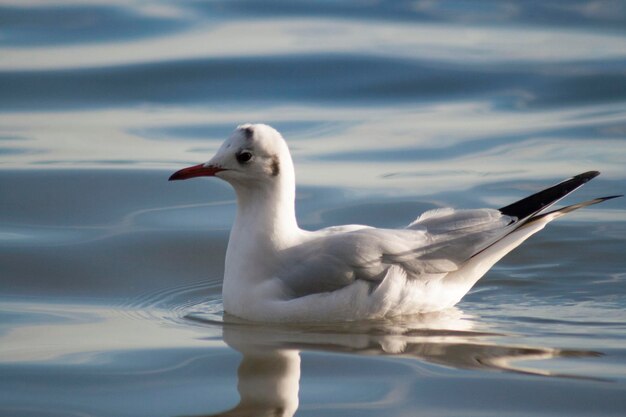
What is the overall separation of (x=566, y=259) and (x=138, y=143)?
4537 mm

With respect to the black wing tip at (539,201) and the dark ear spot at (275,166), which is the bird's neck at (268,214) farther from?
the black wing tip at (539,201)

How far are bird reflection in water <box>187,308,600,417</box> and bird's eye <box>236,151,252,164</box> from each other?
86cm

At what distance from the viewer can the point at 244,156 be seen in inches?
278

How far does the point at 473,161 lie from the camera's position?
436 inches

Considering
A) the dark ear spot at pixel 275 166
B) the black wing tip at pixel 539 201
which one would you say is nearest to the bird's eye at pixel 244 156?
the dark ear spot at pixel 275 166

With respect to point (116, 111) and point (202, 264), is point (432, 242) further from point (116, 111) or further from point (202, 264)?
point (116, 111)

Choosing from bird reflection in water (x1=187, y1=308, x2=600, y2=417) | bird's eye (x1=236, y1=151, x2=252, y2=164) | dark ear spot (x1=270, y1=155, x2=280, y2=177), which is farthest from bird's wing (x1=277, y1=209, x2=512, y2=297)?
bird's eye (x1=236, y1=151, x2=252, y2=164)

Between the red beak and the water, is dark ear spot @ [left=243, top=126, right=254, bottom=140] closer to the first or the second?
the red beak

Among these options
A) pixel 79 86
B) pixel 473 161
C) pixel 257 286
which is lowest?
Result: pixel 257 286

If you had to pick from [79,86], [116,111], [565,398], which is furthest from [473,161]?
[565,398]

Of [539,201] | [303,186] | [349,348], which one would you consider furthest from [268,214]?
[303,186]

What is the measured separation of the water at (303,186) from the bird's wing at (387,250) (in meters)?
0.26

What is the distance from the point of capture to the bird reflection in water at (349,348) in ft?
19.4

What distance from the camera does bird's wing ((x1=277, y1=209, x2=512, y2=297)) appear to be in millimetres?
7066
